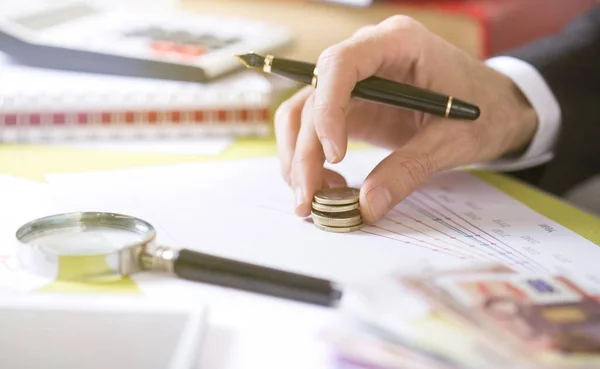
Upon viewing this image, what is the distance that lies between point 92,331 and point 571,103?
0.76 meters

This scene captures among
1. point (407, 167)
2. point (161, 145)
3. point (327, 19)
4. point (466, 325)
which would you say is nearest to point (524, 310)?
point (466, 325)

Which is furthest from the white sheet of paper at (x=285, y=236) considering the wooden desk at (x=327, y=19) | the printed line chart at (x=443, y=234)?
the wooden desk at (x=327, y=19)

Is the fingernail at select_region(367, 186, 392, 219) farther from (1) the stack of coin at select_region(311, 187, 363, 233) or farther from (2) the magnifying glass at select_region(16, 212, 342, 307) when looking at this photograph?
(2) the magnifying glass at select_region(16, 212, 342, 307)

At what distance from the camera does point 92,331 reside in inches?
22.8

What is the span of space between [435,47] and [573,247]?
294 mm

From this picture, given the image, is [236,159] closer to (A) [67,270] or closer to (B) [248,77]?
(B) [248,77]

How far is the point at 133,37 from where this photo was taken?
1354mm

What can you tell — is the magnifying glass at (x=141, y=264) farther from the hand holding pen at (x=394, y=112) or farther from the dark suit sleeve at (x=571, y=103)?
the dark suit sleeve at (x=571, y=103)

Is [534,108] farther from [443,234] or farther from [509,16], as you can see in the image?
[509,16]

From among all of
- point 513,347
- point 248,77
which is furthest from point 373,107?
point 513,347

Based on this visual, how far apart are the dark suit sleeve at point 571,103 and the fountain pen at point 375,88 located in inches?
10.4

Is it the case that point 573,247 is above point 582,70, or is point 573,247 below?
below

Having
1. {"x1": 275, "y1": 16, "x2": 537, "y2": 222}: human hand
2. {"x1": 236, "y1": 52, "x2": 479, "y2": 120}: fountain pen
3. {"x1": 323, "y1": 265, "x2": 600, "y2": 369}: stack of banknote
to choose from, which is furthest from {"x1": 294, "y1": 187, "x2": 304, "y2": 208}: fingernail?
{"x1": 323, "y1": 265, "x2": 600, "y2": 369}: stack of banknote

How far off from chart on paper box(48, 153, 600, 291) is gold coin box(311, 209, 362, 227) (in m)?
0.01
